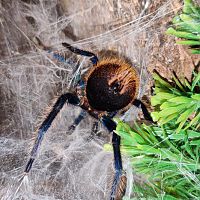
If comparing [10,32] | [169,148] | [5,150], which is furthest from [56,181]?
[10,32]

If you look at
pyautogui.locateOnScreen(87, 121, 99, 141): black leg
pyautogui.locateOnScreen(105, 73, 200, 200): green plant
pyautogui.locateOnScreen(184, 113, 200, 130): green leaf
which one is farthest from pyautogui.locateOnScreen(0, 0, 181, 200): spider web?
pyautogui.locateOnScreen(184, 113, 200, 130): green leaf

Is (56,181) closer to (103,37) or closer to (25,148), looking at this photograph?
(25,148)

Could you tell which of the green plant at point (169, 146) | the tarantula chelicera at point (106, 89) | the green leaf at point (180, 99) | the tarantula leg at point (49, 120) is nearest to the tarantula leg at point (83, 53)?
the tarantula chelicera at point (106, 89)

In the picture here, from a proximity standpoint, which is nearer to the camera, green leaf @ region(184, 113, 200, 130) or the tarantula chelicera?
green leaf @ region(184, 113, 200, 130)

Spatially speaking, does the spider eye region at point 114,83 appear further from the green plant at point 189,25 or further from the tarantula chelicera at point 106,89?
the green plant at point 189,25

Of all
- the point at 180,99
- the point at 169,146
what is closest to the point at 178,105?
the point at 180,99

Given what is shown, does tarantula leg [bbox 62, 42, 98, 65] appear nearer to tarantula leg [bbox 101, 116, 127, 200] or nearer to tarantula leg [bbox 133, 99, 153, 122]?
tarantula leg [bbox 133, 99, 153, 122]
